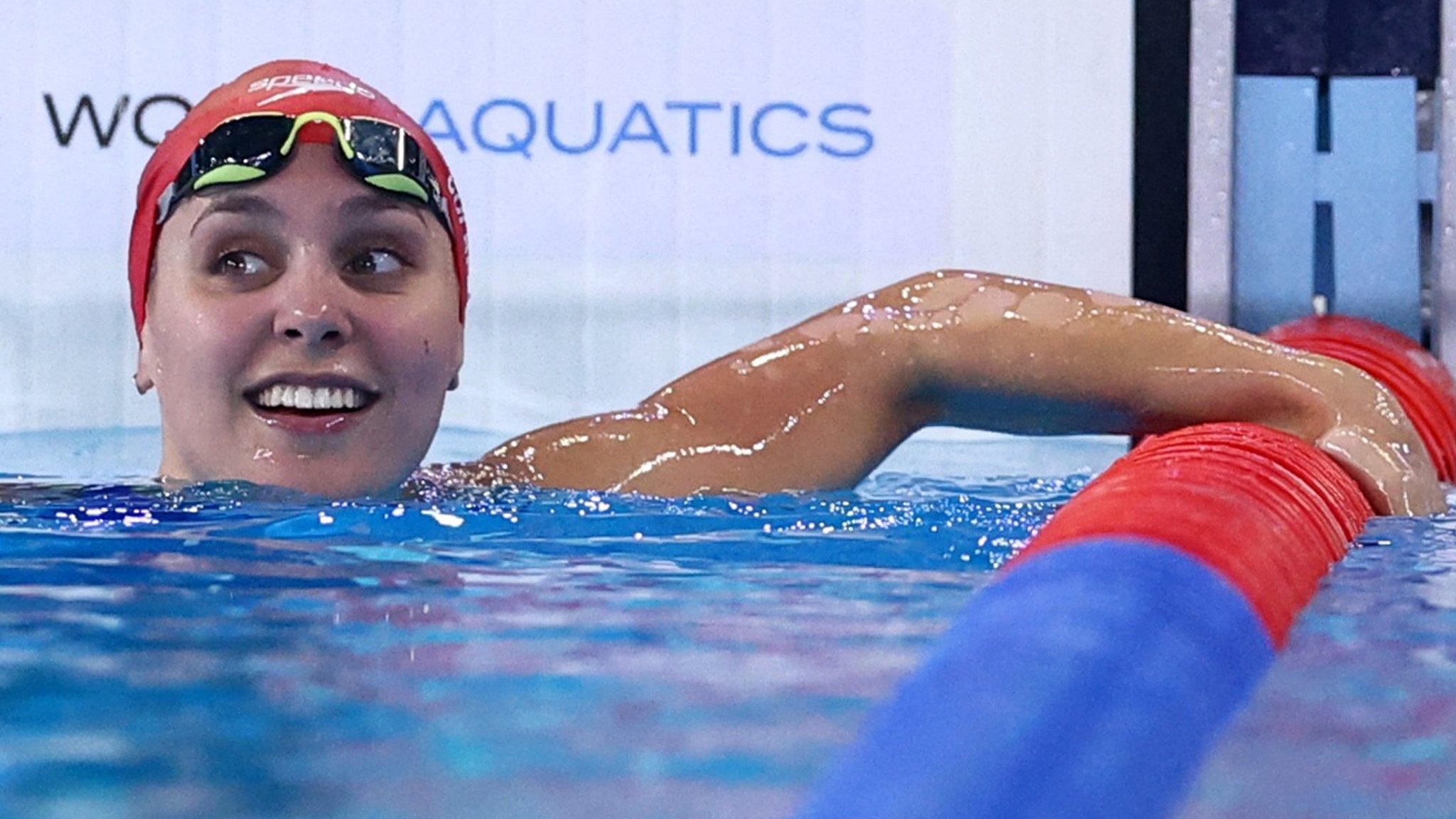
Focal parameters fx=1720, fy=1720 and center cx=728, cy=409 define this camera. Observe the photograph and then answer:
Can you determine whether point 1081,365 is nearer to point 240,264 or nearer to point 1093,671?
point 240,264

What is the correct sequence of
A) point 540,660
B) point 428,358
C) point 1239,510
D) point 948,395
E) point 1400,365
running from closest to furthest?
point 540,660 → point 1239,510 → point 428,358 → point 948,395 → point 1400,365

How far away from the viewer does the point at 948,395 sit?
79.0 inches

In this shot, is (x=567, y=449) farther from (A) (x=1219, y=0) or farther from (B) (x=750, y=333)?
(A) (x=1219, y=0)

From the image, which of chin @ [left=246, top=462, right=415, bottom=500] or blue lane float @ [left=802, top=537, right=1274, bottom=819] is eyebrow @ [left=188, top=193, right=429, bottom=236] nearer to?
chin @ [left=246, top=462, right=415, bottom=500]

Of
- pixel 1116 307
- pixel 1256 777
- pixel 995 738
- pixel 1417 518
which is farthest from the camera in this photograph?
pixel 1116 307

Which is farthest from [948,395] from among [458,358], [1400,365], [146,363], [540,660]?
[1400,365]

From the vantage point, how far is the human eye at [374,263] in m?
1.88

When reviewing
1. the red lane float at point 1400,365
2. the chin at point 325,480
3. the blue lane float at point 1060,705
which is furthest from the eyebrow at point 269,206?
the red lane float at point 1400,365

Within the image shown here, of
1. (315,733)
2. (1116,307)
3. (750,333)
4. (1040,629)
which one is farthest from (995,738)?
(750,333)

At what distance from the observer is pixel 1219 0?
379cm

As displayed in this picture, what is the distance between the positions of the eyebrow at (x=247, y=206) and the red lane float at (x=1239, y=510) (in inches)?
35.8

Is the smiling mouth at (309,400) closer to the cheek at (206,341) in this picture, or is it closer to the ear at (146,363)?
the cheek at (206,341)

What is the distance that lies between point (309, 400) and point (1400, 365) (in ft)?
6.52

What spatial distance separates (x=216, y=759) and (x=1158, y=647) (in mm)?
412
